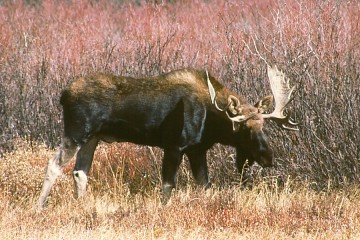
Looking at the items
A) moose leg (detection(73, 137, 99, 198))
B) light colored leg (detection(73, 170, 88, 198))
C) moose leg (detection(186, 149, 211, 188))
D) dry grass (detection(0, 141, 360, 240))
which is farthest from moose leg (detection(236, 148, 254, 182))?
light colored leg (detection(73, 170, 88, 198))

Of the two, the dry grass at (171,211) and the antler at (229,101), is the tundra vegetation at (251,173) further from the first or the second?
the antler at (229,101)

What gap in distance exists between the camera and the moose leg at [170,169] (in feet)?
36.4

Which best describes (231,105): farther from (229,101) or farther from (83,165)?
(83,165)

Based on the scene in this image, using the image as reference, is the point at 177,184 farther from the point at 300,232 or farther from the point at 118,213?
the point at 300,232

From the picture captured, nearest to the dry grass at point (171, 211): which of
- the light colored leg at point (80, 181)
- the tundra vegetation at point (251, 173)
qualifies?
the tundra vegetation at point (251, 173)

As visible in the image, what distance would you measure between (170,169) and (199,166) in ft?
1.39

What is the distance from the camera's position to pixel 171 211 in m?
10.2

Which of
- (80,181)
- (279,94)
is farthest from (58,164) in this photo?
(279,94)

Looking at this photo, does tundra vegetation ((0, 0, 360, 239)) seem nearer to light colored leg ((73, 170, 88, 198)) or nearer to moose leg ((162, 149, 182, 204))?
light colored leg ((73, 170, 88, 198))

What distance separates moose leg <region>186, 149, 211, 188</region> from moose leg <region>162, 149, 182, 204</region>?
0.33 metres

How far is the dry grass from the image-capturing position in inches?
377

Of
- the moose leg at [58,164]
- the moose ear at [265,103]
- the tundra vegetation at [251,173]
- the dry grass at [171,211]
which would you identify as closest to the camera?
the dry grass at [171,211]

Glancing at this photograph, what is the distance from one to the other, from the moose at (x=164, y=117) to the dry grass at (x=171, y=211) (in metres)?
0.40

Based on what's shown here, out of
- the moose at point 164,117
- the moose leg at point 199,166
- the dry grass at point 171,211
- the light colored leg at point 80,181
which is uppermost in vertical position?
the moose at point 164,117
